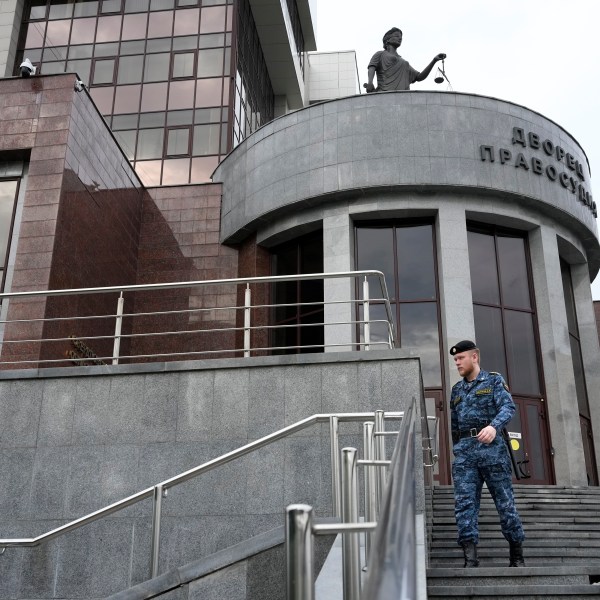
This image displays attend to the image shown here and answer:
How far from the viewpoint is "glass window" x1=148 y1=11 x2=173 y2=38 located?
948 inches

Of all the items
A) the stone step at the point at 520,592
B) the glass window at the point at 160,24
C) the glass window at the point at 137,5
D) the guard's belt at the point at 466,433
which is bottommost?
the stone step at the point at 520,592

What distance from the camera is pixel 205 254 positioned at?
1714cm

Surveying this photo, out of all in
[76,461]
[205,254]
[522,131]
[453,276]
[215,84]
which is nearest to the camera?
[76,461]

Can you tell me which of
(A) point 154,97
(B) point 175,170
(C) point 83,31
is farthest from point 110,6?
(B) point 175,170

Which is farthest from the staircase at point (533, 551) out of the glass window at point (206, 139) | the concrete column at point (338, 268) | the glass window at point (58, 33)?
the glass window at point (58, 33)

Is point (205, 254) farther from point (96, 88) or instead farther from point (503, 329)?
point (96, 88)

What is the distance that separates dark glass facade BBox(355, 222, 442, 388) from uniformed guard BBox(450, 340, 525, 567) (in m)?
8.90

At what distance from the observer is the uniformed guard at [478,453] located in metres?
5.66

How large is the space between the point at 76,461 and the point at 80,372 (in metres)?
1.05

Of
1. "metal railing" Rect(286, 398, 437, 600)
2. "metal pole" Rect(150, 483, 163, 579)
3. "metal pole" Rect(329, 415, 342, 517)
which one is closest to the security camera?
"metal pole" Rect(150, 483, 163, 579)

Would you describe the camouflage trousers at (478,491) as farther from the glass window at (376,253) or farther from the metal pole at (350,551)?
the glass window at (376,253)

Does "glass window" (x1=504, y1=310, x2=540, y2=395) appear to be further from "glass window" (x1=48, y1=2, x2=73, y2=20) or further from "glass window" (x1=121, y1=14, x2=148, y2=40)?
"glass window" (x1=48, y1=2, x2=73, y2=20)

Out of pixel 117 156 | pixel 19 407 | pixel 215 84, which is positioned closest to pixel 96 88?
pixel 215 84

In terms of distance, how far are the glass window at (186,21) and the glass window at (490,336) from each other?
46.3 feet
